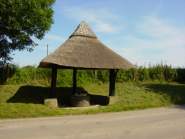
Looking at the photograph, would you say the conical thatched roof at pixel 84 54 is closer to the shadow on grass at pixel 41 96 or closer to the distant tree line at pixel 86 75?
the shadow on grass at pixel 41 96

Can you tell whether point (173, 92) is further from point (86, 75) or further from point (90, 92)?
point (86, 75)

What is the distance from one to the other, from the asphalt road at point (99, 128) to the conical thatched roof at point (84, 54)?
204 inches

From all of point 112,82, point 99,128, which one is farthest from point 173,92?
point 99,128

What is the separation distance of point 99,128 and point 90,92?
13006 millimetres

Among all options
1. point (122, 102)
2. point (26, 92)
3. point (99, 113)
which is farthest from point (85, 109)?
point (26, 92)

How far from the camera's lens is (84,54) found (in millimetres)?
21438

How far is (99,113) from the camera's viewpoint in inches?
716

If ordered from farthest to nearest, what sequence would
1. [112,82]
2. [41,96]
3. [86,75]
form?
[86,75] < [112,82] < [41,96]

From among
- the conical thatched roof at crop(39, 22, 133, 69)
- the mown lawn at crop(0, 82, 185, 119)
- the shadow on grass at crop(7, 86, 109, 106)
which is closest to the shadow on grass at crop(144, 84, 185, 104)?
the mown lawn at crop(0, 82, 185, 119)

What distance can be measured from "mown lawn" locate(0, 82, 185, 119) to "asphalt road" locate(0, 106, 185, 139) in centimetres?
231

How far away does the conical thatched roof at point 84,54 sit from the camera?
66.8 ft

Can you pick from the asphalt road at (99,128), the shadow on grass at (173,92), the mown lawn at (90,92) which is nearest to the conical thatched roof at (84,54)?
the mown lawn at (90,92)

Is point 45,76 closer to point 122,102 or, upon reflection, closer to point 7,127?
point 122,102

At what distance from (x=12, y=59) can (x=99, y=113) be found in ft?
35.8
